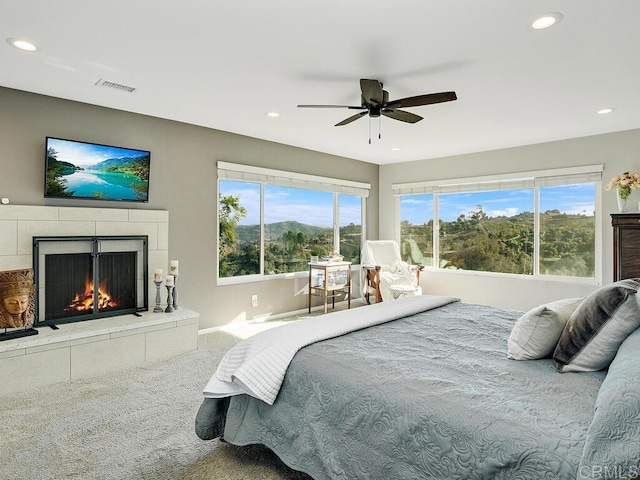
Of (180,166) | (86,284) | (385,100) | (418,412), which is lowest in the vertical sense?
(418,412)

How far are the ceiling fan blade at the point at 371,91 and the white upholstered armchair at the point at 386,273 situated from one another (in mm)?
3217

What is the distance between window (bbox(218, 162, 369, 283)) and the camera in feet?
16.5

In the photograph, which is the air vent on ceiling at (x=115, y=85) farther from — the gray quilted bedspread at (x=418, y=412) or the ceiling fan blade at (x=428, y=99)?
the gray quilted bedspread at (x=418, y=412)

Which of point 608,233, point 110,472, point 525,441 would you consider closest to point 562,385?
point 525,441

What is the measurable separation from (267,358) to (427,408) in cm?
86

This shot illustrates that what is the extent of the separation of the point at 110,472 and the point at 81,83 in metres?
2.92

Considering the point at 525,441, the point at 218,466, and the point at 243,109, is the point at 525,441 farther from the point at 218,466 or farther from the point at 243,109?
the point at 243,109

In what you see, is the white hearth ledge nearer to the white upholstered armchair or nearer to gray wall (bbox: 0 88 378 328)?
gray wall (bbox: 0 88 378 328)

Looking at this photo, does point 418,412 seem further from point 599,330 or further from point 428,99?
point 428,99

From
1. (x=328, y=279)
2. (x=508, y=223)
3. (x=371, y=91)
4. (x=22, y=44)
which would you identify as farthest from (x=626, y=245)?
(x=22, y=44)

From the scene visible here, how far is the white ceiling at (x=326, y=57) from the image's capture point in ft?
7.15

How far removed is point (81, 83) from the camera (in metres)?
3.26

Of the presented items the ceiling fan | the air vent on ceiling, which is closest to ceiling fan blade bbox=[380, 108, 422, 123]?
the ceiling fan

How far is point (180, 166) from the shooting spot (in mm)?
4465
